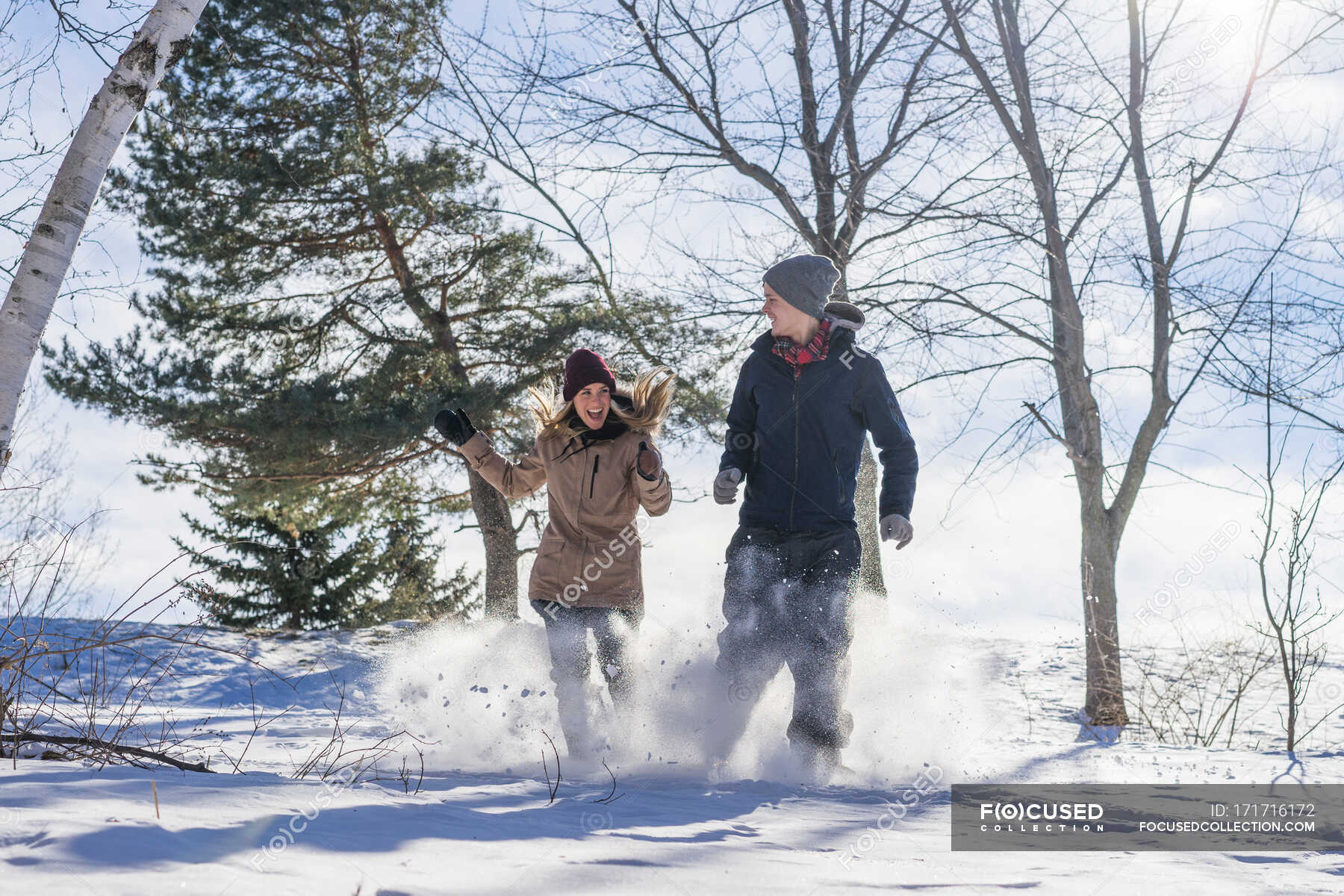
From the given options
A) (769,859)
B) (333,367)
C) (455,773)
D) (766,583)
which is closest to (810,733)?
(766,583)

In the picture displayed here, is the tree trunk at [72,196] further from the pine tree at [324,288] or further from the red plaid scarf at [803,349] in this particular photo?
the pine tree at [324,288]

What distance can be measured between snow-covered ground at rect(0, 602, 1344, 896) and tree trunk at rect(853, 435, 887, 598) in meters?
2.63

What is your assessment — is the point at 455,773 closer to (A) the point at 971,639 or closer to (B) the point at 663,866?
(B) the point at 663,866

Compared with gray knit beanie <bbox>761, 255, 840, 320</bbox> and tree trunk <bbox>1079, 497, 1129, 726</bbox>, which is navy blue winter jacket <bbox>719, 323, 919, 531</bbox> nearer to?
gray knit beanie <bbox>761, 255, 840, 320</bbox>

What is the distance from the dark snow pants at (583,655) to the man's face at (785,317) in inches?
58.6

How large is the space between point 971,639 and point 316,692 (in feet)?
21.2

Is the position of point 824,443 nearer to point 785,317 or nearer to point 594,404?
point 785,317

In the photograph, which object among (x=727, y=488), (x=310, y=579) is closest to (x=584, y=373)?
(x=727, y=488)

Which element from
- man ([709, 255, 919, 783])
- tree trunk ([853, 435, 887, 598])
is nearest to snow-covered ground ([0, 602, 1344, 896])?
man ([709, 255, 919, 783])

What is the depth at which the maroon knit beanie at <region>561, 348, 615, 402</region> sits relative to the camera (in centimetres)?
469

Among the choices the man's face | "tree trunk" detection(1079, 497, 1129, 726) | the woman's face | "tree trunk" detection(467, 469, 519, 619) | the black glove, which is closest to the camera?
the man's face

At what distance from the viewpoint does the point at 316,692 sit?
933 cm

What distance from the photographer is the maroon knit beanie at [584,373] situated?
4691mm

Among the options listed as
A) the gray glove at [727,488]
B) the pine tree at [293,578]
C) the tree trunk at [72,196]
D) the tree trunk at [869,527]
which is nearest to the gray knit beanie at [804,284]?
the gray glove at [727,488]
